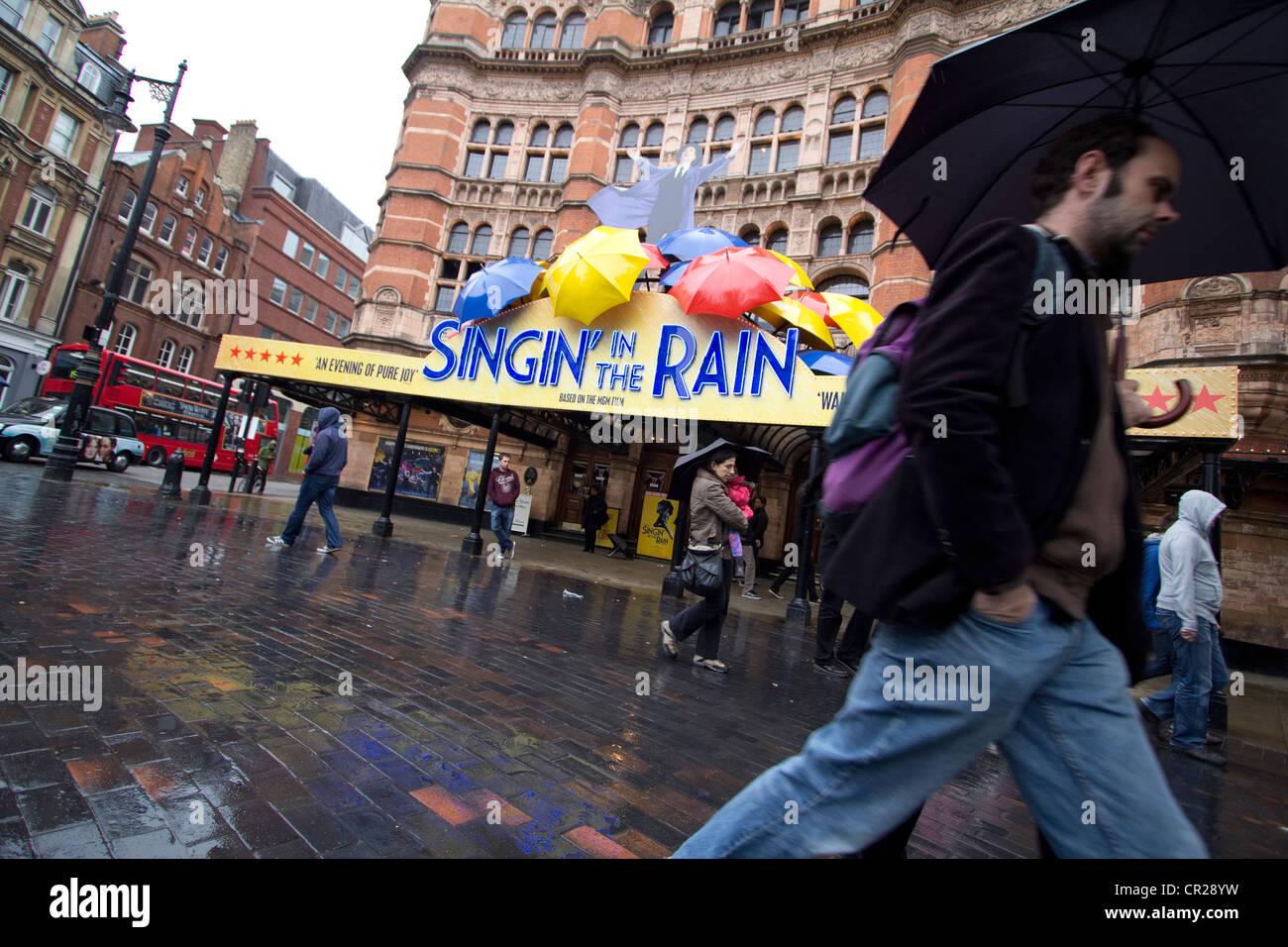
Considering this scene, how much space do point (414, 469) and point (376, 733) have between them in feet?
59.4

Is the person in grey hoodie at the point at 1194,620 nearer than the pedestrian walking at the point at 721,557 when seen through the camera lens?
Yes

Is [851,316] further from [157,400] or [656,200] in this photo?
[157,400]

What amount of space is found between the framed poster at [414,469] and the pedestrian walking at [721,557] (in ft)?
52.0

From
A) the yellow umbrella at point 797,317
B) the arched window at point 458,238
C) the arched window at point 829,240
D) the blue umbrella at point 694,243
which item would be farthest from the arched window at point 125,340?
the yellow umbrella at point 797,317

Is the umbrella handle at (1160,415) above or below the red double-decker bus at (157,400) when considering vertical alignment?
below

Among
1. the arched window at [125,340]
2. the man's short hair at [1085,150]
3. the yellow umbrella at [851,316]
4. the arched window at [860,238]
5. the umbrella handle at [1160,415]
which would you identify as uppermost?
the arched window at [860,238]

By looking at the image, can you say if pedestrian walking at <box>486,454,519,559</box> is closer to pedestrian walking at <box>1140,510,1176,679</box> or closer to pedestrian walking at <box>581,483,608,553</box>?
pedestrian walking at <box>581,483,608,553</box>

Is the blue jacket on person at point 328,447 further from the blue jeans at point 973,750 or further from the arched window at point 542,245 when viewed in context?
the arched window at point 542,245

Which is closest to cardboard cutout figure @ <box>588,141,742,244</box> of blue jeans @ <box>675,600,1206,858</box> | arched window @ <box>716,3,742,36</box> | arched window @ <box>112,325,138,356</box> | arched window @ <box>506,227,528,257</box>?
arched window @ <box>506,227,528,257</box>

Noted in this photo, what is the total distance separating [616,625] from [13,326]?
112ft

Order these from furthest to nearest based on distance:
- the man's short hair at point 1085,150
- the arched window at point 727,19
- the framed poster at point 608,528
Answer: the arched window at point 727,19 → the framed poster at point 608,528 → the man's short hair at point 1085,150

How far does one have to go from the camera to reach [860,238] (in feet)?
56.9

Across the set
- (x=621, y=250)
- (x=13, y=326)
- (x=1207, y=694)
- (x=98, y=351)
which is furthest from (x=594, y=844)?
(x=13, y=326)

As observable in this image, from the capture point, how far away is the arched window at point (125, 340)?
30453 mm
